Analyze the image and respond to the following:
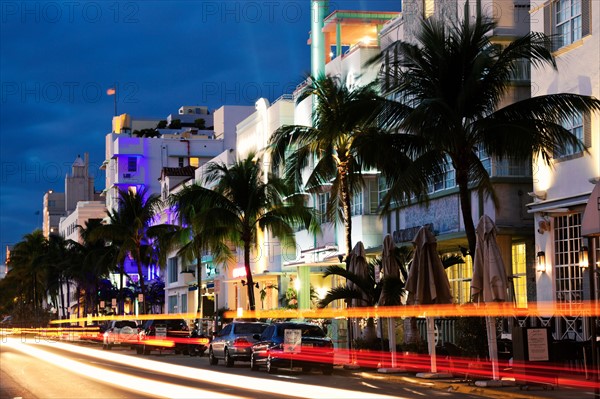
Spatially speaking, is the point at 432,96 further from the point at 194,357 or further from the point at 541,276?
the point at 194,357

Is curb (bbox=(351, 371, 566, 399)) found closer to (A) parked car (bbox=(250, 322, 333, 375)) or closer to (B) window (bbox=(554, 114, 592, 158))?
(A) parked car (bbox=(250, 322, 333, 375))

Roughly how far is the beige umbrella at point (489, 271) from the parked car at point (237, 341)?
11754mm

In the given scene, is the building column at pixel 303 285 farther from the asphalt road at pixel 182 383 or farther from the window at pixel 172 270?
the window at pixel 172 270

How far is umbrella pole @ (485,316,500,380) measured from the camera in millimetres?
24266

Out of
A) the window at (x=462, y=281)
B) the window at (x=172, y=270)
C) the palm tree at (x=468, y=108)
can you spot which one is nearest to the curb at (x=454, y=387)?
A: the palm tree at (x=468, y=108)

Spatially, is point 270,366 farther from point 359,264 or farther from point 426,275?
point 426,275

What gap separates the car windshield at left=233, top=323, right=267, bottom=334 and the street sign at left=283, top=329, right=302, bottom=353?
5541 mm

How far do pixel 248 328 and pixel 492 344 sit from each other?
14.2 m

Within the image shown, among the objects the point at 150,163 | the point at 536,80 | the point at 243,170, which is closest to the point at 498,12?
the point at 536,80

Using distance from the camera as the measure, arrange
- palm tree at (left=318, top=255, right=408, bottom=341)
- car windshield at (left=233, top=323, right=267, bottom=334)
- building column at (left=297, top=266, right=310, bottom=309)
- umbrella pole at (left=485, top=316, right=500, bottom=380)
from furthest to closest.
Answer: building column at (left=297, top=266, right=310, bottom=309)
car windshield at (left=233, top=323, right=267, bottom=334)
palm tree at (left=318, top=255, right=408, bottom=341)
umbrella pole at (left=485, top=316, right=500, bottom=380)

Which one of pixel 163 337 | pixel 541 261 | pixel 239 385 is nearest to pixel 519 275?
pixel 541 261

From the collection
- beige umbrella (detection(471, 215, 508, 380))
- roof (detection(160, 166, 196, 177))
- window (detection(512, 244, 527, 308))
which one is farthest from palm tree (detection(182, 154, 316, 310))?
roof (detection(160, 166, 196, 177))

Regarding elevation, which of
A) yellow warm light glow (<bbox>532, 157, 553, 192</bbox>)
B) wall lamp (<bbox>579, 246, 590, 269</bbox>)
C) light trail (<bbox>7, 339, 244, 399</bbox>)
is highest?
yellow warm light glow (<bbox>532, 157, 553, 192</bbox>)

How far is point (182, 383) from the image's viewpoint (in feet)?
87.8
